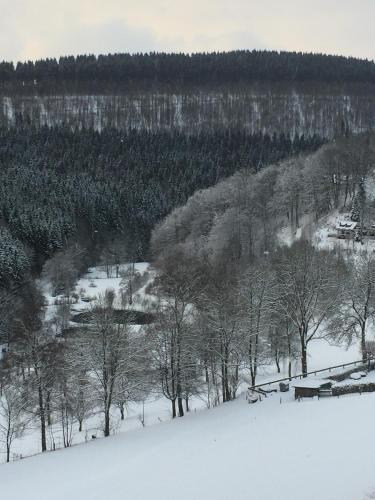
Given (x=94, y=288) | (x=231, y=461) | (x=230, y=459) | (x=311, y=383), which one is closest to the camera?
(x=231, y=461)

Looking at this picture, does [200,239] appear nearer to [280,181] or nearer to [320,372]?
[280,181]

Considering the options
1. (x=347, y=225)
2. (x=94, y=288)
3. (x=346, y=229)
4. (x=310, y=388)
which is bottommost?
(x=94, y=288)

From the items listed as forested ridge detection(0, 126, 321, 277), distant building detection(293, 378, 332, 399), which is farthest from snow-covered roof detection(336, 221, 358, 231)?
distant building detection(293, 378, 332, 399)

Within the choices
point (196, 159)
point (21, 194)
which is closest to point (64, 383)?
point (21, 194)

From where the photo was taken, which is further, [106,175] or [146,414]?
[106,175]

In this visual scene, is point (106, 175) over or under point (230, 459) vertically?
over

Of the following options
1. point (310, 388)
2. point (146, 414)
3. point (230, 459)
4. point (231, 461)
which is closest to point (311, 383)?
point (310, 388)

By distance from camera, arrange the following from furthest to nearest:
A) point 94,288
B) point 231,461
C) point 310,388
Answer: point 94,288 → point 310,388 → point 231,461

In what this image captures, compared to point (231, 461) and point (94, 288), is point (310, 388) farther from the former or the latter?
point (94, 288)

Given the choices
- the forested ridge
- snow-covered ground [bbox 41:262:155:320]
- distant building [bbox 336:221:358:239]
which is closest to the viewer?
distant building [bbox 336:221:358:239]

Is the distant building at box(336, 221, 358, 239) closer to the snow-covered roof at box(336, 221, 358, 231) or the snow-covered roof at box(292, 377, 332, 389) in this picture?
the snow-covered roof at box(336, 221, 358, 231)
